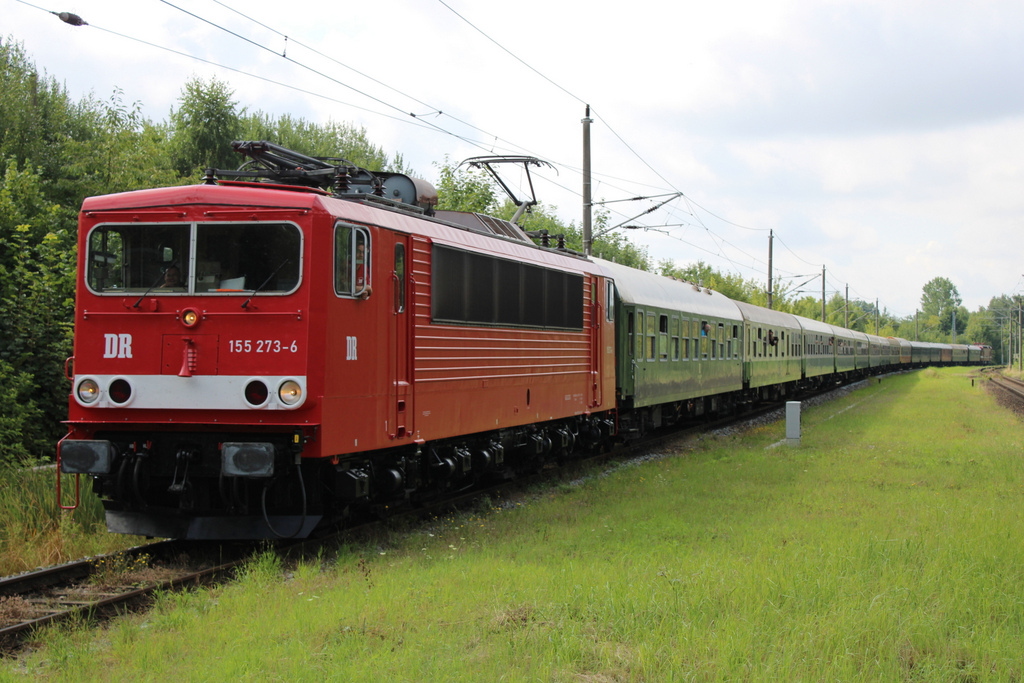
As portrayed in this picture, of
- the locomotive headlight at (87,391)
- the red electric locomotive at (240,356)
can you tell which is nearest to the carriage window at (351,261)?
the red electric locomotive at (240,356)

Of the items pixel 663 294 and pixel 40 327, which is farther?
pixel 663 294

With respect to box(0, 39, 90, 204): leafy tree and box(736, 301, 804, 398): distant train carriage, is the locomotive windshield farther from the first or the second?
box(736, 301, 804, 398): distant train carriage

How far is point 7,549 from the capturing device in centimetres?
843

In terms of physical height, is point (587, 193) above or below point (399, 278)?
above

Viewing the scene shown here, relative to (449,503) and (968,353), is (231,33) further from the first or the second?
(968,353)

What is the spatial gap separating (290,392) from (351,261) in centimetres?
137

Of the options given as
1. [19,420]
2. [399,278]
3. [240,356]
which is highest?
[399,278]

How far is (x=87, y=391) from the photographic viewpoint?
817cm

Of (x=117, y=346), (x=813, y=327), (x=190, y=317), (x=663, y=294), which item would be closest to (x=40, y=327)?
(x=117, y=346)

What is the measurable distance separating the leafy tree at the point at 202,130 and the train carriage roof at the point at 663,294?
23387mm

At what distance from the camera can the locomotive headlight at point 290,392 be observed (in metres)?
7.82

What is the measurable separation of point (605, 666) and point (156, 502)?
196 inches

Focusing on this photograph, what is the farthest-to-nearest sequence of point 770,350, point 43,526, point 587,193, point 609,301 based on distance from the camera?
point 770,350 → point 587,193 → point 609,301 → point 43,526

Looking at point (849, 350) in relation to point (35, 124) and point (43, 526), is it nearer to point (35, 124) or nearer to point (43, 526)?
point (35, 124)
